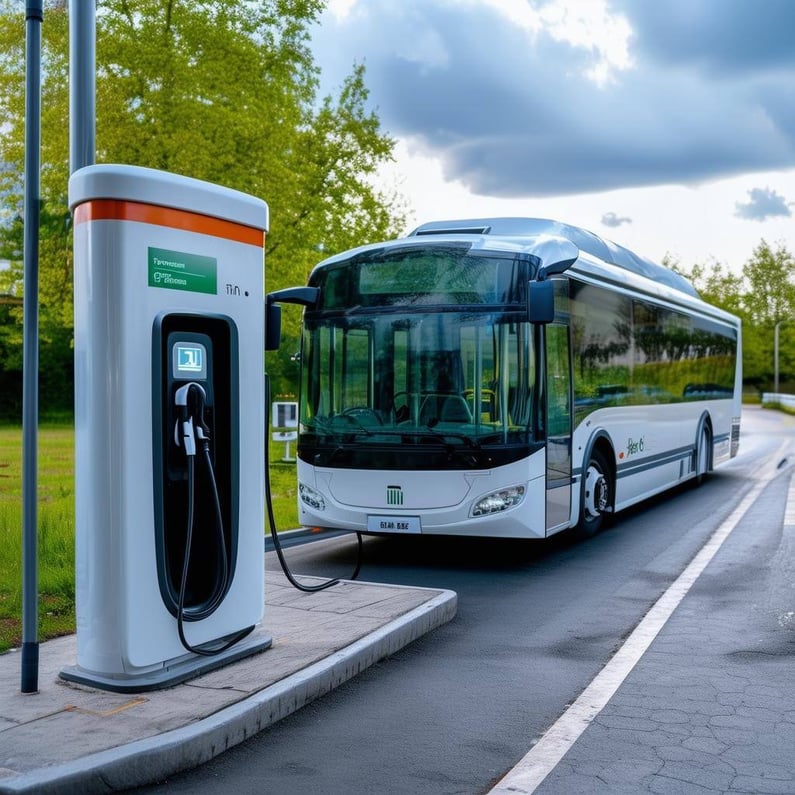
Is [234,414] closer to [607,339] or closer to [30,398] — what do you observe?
[30,398]

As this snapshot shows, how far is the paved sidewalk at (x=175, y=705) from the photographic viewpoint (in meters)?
4.30

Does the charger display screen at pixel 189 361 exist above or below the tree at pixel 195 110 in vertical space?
below

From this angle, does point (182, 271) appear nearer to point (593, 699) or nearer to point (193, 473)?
point (193, 473)

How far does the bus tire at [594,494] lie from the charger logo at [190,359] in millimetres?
6030

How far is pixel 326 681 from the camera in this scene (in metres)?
5.70

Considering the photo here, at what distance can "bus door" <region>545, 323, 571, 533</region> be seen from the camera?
9820mm

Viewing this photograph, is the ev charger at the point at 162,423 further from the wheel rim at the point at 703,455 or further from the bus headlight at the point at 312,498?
the wheel rim at the point at 703,455

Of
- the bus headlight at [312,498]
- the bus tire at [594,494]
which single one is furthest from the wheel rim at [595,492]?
the bus headlight at [312,498]

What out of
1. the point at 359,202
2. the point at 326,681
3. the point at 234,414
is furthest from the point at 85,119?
the point at 359,202

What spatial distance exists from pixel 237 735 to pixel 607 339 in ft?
26.0

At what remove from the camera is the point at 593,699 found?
568 centimetres

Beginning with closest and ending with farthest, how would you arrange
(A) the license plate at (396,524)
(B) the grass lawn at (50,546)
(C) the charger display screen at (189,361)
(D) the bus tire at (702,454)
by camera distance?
(C) the charger display screen at (189,361)
(B) the grass lawn at (50,546)
(A) the license plate at (396,524)
(D) the bus tire at (702,454)

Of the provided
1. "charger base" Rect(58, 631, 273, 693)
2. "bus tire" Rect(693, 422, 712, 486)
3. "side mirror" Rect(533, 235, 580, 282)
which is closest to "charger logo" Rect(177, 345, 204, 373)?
"charger base" Rect(58, 631, 273, 693)

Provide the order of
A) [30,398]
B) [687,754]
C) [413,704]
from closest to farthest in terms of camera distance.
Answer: [687,754], [30,398], [413,704]
